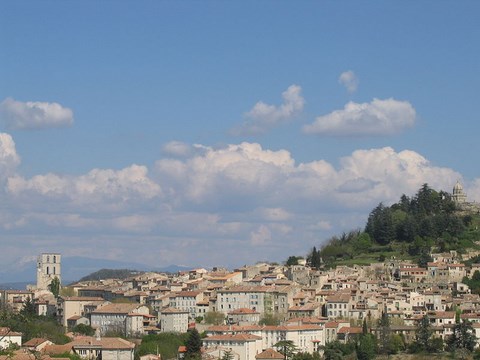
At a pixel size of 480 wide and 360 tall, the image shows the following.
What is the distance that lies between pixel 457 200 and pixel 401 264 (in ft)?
89.7

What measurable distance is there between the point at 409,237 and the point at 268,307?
2436 cm

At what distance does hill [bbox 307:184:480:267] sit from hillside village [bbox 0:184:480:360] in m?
2.15

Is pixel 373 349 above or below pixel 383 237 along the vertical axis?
below

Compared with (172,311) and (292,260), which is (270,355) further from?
(292,260)

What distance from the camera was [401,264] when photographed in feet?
260

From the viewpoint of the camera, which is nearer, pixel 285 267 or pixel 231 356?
pixel 231 356

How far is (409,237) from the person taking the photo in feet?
284

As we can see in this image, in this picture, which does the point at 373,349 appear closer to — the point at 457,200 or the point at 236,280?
the point at 236,280

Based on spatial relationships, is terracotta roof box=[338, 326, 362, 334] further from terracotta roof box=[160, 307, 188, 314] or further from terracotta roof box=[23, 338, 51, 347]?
terracotta roof box=[23, 338, 51, 347]

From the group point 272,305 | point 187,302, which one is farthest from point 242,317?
point 187,302

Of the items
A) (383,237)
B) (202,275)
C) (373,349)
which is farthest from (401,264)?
(373,349)

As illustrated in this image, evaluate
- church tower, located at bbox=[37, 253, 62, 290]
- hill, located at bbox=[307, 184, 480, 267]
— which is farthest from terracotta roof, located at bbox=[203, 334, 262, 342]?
church tower, located at bbox=[37, 253, 62, 290]

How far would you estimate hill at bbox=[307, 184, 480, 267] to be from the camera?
83.2 metres

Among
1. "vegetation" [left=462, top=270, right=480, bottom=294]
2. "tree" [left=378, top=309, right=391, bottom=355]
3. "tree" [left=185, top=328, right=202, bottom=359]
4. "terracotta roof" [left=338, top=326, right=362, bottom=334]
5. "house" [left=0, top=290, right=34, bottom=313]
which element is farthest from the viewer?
"house" [left=0, top=290, right=34, bottom=313]
